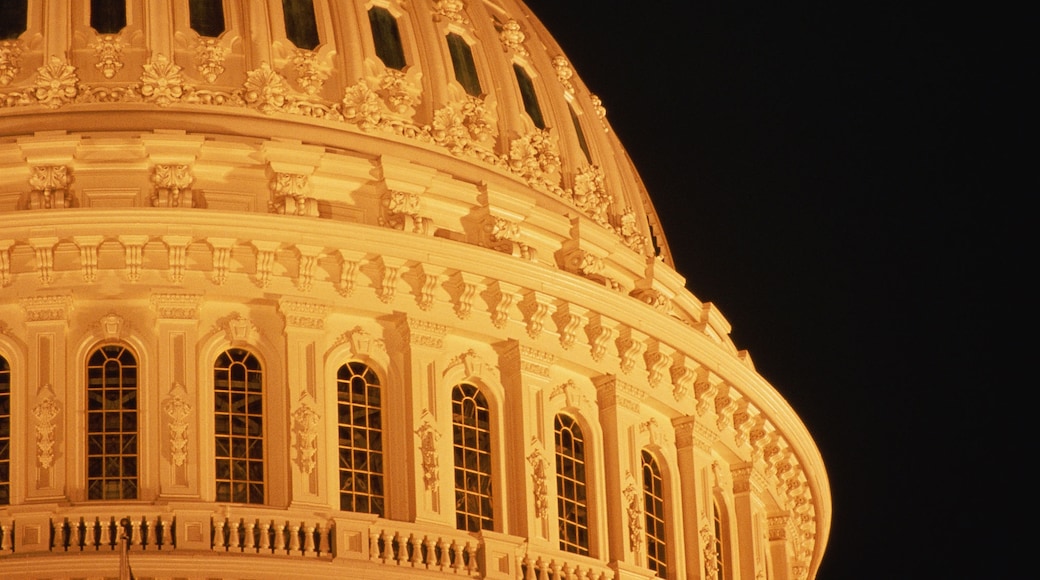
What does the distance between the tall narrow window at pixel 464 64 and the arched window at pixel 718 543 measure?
954cm

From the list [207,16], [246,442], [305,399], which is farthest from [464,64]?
[246,442]

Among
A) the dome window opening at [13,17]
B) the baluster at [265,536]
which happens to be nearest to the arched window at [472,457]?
the baluster at [265,536]

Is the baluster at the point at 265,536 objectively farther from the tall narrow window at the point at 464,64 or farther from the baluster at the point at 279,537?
the tall narrow window at the point at 464,64

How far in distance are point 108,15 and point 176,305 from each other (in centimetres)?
758

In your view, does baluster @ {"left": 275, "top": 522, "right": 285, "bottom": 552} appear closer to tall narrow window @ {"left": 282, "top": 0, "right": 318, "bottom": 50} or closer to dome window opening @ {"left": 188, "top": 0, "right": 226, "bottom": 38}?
tall narrow window @ {"left": 282, "top": 0, "right": 318, "bottom": 50}

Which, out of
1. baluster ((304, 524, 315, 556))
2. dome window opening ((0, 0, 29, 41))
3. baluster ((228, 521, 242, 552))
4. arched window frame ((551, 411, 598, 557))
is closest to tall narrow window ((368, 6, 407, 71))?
dome window opening ((0, 0, 29, 41))

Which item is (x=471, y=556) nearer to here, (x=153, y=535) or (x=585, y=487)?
(x=585, y=487)

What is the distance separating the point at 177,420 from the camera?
69312 mm

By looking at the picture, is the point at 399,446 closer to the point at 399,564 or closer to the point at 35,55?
the point at 399,564

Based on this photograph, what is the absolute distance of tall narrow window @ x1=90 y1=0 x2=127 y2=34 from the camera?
74.8m

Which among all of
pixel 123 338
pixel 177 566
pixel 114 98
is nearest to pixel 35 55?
pixel 114 98

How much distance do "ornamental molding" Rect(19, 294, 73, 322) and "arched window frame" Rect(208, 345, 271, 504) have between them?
279 cm

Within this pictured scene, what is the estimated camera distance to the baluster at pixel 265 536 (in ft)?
222

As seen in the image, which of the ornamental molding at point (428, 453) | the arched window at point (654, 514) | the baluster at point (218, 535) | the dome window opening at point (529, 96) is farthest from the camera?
the dome window opening at point (529, 96)
